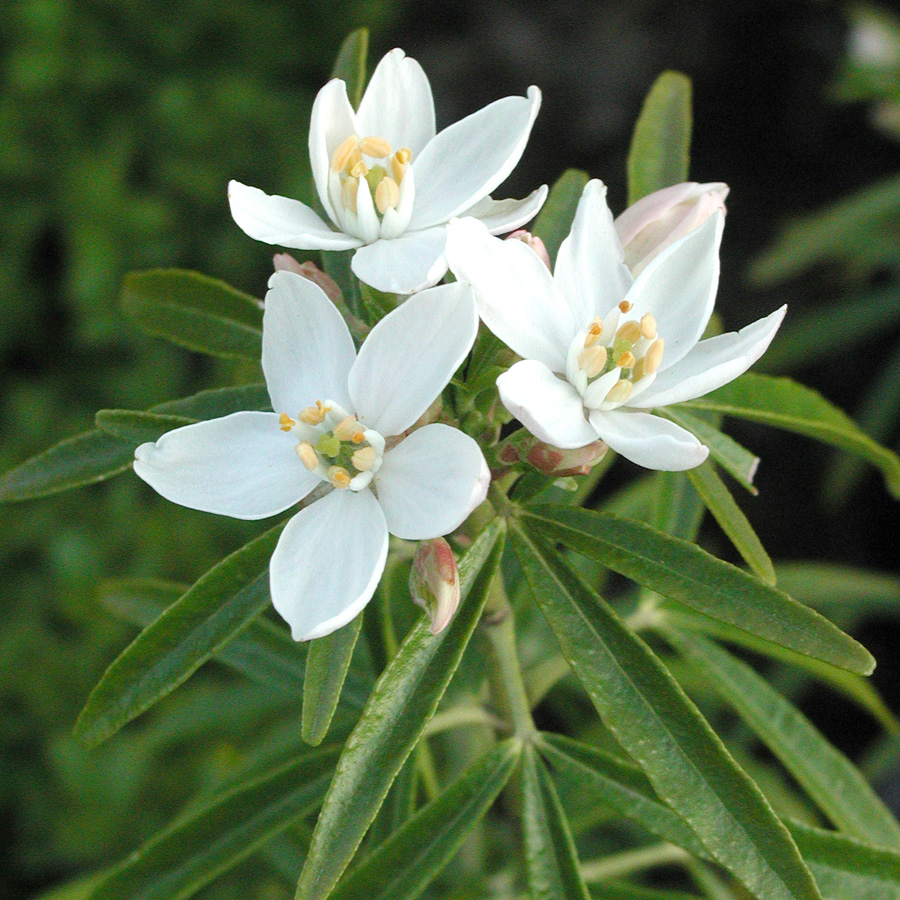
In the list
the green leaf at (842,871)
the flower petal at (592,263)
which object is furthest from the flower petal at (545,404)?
the green leaf at (842,871)

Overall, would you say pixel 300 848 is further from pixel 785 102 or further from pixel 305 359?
pixel 785 102

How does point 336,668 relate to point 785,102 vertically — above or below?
above

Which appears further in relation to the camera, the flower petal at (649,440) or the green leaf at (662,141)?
the green leaf at (662,141)

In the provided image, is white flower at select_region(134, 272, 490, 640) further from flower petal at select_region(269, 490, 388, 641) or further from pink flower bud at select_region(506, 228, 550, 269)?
pink flower bud at select_region(506, 228, 550, 269)

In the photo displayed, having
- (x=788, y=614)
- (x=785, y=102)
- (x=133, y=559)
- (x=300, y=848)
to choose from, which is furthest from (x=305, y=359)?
(x=785, y=102)

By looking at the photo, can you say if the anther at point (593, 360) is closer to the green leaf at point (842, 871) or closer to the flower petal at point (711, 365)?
the flower petal at point (711, 365)

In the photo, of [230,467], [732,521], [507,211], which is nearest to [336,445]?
[230,467]
